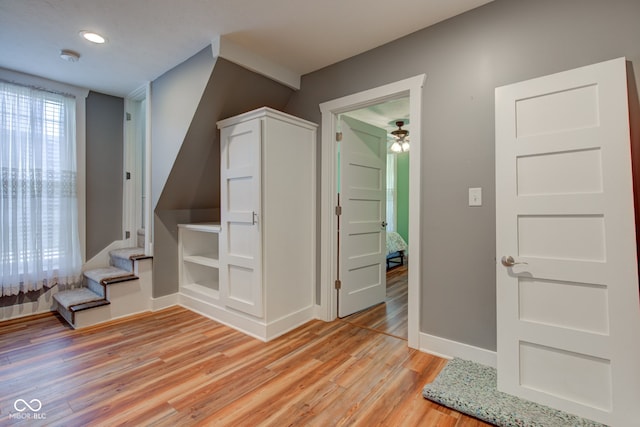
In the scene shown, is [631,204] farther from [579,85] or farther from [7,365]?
[7,365]

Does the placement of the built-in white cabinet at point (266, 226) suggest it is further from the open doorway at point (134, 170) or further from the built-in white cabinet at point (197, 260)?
the open doorway at point (134, 170)

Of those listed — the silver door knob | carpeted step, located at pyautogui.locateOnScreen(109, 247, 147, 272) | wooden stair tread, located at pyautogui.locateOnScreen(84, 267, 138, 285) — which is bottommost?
wooden stair tread, located at pyautogui.locateOnScreen(84, 267, 138, 285)

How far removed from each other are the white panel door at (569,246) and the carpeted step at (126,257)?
3.43 m

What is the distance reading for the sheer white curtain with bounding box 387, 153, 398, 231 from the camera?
6.52m

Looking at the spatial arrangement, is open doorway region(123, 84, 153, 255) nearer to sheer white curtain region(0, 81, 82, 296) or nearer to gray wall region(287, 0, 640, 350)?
sheer white curtain region(0, 81, 82, 296)

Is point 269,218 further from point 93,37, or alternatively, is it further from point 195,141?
point 93,37

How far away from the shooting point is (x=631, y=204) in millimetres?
1471

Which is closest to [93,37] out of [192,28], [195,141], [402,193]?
[192,28]

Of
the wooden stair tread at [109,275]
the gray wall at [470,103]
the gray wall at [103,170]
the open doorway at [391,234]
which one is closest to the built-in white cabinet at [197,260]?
the wooden stair tread at [109,275]

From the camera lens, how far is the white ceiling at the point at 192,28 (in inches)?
78.8

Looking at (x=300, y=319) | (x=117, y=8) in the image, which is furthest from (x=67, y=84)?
(x=300, y=319)

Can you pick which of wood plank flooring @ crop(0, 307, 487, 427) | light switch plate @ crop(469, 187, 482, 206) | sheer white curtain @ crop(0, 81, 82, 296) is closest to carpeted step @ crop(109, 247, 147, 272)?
sheer white curtain @ crop(0, 81, 82, 296)

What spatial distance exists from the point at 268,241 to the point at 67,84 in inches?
117

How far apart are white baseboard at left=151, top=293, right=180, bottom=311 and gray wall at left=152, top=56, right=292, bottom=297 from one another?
0.18 feet
